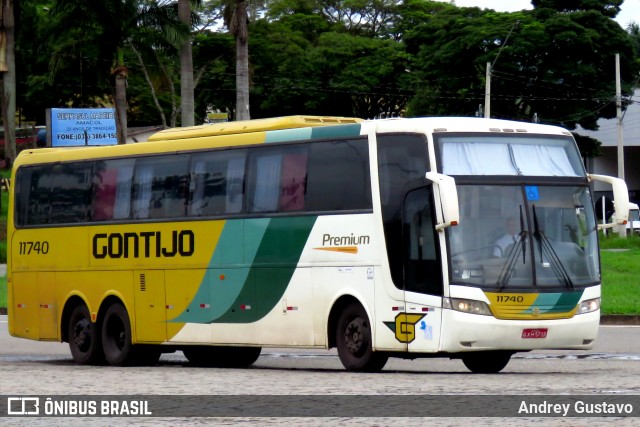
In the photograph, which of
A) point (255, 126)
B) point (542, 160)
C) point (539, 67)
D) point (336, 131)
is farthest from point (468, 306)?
point (539, 67)

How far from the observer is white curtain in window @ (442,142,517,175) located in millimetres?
16156

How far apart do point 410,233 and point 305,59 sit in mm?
68184

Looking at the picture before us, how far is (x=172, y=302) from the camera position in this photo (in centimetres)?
1961

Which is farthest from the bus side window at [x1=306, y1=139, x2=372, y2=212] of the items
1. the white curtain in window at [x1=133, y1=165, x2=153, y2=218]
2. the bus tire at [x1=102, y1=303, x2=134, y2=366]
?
the bus tire at [x1=102, y1=303, x2=134, y2=366]

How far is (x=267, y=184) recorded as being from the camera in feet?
59.5

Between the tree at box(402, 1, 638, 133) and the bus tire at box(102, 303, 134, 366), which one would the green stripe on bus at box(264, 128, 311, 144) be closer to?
the bus tire at box(102, 303, 134, 366)

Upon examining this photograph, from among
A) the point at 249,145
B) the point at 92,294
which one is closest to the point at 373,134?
the point at 249,145

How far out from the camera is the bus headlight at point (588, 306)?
16203 millimetres

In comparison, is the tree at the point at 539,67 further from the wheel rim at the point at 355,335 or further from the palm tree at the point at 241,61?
the wheel rim at the point at 355,335

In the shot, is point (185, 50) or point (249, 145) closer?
point (249, 145)

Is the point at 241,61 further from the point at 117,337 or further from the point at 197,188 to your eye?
the point at 197,188

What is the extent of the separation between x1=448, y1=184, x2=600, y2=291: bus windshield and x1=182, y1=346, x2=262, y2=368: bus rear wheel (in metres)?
4.96

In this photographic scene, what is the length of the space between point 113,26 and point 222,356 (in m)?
22.3

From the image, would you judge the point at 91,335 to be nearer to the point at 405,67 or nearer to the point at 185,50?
the point at 185,50
